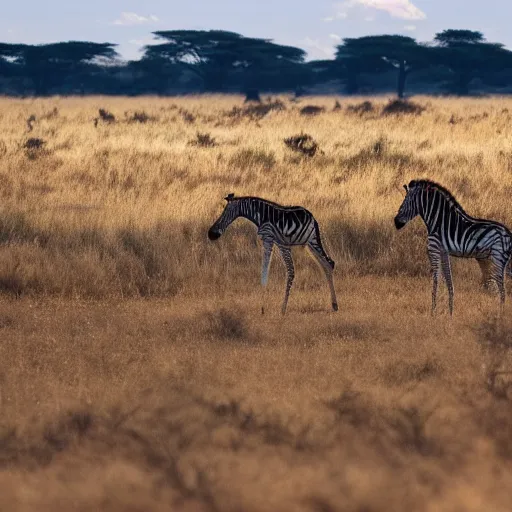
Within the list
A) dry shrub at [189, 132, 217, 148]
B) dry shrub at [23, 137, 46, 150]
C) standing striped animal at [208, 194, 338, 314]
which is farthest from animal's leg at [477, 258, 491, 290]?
dry shrub at [23, 137, 46, 150]

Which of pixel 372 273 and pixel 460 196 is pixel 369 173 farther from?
→ pixel 372 273

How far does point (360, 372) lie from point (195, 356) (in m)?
1.08

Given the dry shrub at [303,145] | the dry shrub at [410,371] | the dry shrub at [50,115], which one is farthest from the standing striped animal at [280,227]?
the dry shrub at [50,115]

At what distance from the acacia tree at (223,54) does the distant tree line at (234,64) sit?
64 mm

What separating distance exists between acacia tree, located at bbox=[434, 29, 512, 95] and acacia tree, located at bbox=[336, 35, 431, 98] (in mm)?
1283

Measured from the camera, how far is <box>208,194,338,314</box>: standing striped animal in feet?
26.3

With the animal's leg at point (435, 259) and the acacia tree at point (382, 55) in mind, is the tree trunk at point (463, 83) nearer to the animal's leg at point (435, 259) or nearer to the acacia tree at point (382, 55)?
the acacia tree at point (382, 55)

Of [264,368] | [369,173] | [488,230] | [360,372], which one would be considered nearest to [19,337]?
[264,368]

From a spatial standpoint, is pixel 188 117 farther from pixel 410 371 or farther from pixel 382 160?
pixel 410 371

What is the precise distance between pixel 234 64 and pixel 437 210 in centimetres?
6376

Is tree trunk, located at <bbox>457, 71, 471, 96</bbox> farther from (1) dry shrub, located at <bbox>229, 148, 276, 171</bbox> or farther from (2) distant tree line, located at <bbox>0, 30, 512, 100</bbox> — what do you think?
(1) dry shrub, located at <bbox>229, 148, 276, 171</bbox>

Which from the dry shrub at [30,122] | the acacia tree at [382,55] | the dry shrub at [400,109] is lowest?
the dry shrub at [30,122]

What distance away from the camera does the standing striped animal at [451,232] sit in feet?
25.5

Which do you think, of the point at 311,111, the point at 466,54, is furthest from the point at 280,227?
the point at 466,54
